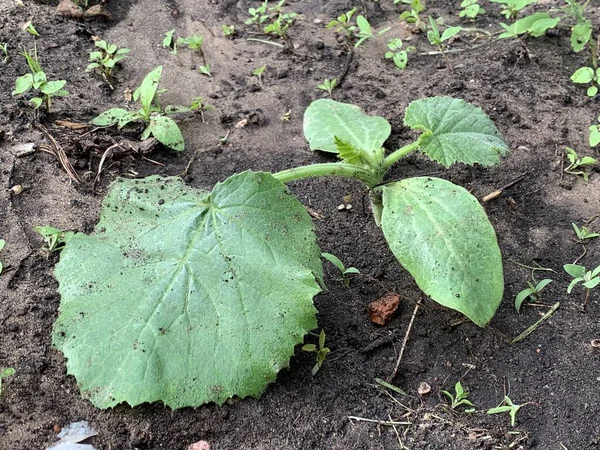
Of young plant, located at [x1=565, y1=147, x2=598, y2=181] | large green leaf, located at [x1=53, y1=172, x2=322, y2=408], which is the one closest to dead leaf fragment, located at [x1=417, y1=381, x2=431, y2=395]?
large green leaf, located at [x1=53, y1=172, x2=322, y2=408]

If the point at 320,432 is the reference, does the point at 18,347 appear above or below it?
above

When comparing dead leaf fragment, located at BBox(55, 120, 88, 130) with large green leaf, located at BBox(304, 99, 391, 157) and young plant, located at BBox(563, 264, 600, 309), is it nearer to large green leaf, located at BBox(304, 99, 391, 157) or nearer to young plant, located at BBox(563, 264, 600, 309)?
large green leaf, located at BBox(304, 99, 391, 157)

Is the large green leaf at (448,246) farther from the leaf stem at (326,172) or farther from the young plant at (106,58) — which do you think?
the young plant at (106,58)

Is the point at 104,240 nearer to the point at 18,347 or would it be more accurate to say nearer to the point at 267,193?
the point at 18,347

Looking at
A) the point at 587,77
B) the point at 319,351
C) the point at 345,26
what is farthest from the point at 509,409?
the point at 345,26

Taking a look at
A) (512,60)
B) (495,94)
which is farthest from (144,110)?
(512,60)

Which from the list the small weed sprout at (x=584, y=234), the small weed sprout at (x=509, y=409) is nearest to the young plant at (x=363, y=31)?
the small weed sprout at (x=584, y=234)

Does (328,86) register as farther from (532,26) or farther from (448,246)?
(448,246)
